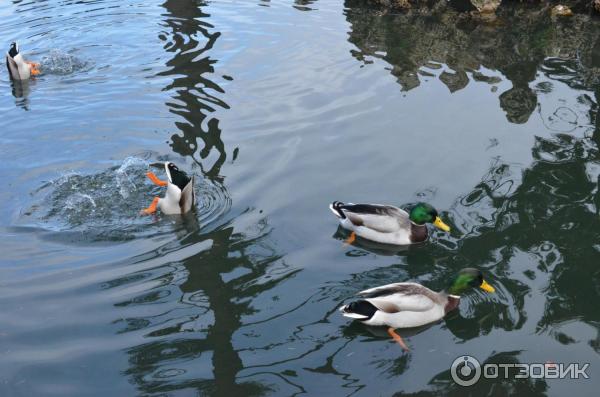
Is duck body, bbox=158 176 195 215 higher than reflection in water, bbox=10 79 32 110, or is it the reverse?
reflection in water, bbox=10 79 32 110

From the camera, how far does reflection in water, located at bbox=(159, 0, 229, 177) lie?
11.2 meters

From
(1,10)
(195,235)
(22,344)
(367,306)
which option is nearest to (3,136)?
(195,235)

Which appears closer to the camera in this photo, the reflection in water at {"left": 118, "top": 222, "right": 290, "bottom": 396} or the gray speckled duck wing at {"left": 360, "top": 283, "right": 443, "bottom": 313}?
the reflection in water at {"left": 118, "top": 222, "right": 290, "bottom": 396}

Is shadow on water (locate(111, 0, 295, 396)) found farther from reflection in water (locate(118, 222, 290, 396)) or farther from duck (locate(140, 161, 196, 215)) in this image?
duck (locate(140, 161, 196, 215))

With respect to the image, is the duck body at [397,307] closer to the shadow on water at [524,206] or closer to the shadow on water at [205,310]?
the shadow on water at [524,206]

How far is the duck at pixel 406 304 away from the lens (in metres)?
7.12

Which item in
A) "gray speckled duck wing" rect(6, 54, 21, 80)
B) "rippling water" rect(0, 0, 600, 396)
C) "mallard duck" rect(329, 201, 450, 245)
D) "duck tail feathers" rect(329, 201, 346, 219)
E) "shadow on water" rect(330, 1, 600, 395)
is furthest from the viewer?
"gray speckled duck wing" rect(6, 54, 21, 80)

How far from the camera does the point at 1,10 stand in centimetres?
1898

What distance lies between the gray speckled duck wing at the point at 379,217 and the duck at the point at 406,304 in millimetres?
1354

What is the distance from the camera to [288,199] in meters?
9.58

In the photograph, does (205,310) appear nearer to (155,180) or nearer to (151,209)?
(151,209)

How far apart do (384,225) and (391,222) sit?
92 mm

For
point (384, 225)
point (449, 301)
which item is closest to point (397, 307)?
point (449, 301)

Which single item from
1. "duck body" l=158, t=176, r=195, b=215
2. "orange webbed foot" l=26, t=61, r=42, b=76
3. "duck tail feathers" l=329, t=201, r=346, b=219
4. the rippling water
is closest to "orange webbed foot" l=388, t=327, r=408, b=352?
the rippling water
